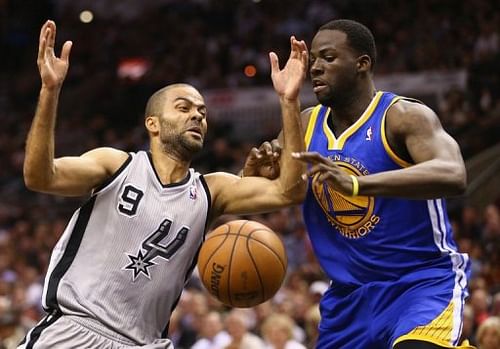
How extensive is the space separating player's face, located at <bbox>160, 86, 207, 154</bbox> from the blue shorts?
3.54ft

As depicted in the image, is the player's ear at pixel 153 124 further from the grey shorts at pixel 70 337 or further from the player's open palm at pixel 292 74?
the grey shorts at pixel 70 337

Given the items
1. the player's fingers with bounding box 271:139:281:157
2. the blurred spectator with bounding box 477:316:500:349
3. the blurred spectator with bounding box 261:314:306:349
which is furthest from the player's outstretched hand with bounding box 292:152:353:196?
the blurred spectator with bounding box 261:314:306:349

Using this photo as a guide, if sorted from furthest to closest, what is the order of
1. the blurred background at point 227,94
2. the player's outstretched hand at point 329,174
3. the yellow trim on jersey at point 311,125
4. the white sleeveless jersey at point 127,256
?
the blurred background at point 227,94 → the yellow trim on jersey at point 311,125 → the white sleeveless jersey at point 127,256 → the player's outstretched hand at point 329,174

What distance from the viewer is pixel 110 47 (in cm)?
1948

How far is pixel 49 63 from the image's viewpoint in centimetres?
475

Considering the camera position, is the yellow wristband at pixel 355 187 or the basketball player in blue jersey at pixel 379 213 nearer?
the yellow wristband at pixel 355 187

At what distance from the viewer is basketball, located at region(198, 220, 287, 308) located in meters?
5.19

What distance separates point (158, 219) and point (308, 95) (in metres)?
8.99

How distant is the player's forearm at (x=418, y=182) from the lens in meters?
4.32

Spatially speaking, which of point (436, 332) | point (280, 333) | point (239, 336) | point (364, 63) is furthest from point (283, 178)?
point (239, 336)

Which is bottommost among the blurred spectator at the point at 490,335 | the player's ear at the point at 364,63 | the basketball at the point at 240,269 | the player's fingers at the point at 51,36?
the blurred spectator at the point at 490,335

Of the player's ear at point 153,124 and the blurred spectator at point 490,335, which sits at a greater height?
the player's ear at point 153,124

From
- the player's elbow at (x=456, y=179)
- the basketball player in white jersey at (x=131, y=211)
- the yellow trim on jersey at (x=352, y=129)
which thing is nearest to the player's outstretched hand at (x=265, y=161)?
the basketball player in white jersey at (x=131, y=211)

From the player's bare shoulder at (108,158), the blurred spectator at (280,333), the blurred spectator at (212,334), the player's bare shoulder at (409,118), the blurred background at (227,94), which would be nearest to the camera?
the player's bare shoulder at (409,118)
